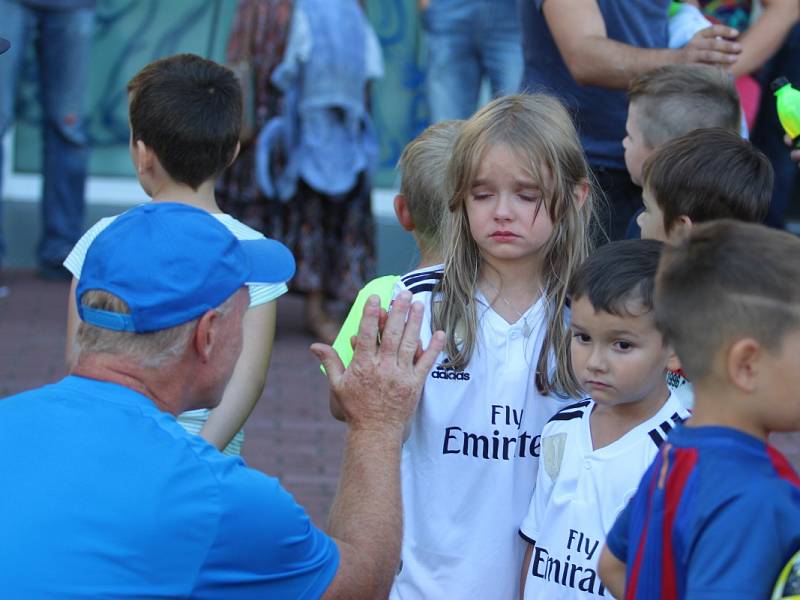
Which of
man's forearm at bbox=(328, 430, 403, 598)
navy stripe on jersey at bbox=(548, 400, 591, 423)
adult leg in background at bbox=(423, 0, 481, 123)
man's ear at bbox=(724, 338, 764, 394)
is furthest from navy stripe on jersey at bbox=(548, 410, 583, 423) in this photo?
adult leg in background at bbox=(423, 0, 481, 123)

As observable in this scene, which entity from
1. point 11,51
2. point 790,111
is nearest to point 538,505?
point 790,111

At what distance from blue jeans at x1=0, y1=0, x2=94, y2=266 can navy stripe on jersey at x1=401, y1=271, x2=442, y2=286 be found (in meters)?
4.89

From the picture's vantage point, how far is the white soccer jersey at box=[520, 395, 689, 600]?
2639 mm

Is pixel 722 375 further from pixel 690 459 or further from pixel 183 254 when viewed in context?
pixel 183 254

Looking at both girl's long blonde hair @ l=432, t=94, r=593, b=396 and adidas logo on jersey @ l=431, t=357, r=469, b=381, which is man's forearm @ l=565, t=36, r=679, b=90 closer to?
girl's long blonde hair @ l=432, t=94, r=593, b=396

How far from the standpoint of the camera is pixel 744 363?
1940 mm

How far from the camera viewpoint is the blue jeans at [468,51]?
7004 mm

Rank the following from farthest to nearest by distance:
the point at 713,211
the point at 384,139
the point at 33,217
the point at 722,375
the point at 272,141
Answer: the point at 384,139
the point at 33,217
the point at 272,141
the point at 713,211
the point at 722,375

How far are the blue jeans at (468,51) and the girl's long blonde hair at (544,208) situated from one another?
3929 millimetres

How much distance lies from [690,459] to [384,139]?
732cm

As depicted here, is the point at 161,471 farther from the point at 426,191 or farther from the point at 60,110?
the point at 60,110

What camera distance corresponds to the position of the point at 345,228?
7.08 m

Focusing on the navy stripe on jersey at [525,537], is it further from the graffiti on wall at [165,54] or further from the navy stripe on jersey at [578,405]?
the graffiti on wall at [165,54]

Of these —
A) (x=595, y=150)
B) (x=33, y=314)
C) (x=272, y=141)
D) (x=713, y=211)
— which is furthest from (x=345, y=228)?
(x=713, y=211)
